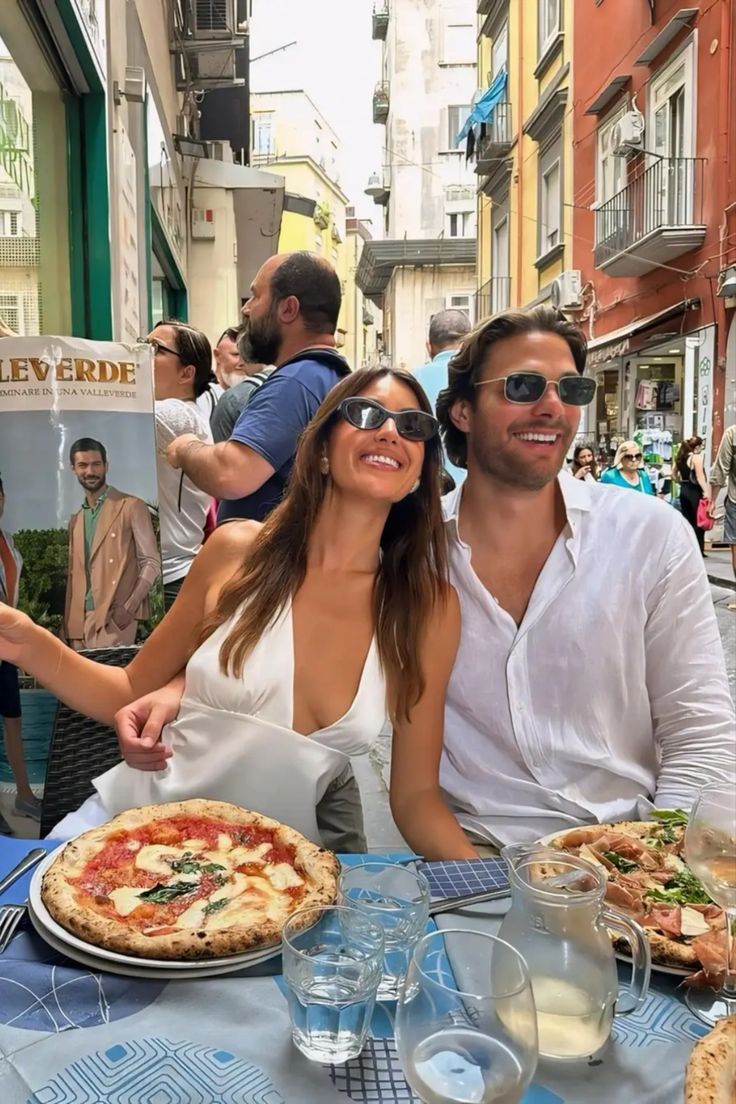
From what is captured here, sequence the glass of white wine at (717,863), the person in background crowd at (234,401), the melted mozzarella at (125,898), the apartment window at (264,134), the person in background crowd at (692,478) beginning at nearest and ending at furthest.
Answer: the glass of white wine at (717,863) → the melted mozzarella at (125,898) → the person in background crowd at (234,401) → the person in background crowd at (692,478) → the apartment window at (264,134)

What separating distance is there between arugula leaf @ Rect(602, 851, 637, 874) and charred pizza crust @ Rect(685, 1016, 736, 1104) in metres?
Result: 0.42

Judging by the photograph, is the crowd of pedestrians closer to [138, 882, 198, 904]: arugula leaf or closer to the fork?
[138, 882, 198, 904]: arugula leaf

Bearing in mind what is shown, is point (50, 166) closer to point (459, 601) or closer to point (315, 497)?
point (315, 497)

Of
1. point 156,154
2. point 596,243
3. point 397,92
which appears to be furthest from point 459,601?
point 397,92

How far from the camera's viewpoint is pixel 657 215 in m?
13.0

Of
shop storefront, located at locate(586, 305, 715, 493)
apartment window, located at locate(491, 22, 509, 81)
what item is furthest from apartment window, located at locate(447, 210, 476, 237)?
shop storefront, located at locate(586, 305, 715, 493)

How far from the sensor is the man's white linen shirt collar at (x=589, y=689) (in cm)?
189

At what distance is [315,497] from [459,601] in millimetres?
408

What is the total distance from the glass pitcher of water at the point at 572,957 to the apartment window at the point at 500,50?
911 inches

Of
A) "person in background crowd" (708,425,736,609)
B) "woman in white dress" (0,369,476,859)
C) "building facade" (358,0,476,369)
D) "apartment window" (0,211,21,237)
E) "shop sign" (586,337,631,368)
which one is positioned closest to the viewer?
"woman in white dress" (0,369,476,859)

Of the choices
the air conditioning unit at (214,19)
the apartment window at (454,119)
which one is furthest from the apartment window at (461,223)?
the air conditioning unit at (214,19)

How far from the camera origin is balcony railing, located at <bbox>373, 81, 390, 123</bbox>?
1468 inches

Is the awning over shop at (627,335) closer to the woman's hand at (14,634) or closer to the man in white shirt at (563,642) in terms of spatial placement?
the man in white shirt at (563,642)

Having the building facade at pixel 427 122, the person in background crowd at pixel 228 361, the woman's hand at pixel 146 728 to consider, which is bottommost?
→ the woman's hand at pixel 146 728
